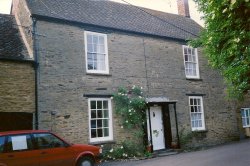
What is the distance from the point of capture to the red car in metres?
8.96

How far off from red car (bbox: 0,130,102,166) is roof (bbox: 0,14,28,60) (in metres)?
4.82

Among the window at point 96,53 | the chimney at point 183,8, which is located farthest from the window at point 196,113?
the chimney at point 183,8

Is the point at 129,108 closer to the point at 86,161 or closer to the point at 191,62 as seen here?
the point at 86,161

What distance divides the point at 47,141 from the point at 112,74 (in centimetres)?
666

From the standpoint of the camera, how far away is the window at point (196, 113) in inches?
750

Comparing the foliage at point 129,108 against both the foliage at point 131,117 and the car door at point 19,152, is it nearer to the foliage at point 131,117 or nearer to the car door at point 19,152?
the foliage at point 131,117

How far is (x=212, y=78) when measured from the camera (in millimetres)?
20828

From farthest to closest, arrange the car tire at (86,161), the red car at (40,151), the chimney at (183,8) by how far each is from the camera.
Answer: the chimney at (183,8), the car tire at (86,161), the red car at (40,151)

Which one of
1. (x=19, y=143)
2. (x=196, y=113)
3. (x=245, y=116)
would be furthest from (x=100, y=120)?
(x=245, y=116)

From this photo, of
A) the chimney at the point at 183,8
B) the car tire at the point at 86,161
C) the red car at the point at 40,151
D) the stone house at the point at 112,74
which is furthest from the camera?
the chimney at the point at 183,8

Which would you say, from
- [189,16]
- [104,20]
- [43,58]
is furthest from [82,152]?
[189,16]

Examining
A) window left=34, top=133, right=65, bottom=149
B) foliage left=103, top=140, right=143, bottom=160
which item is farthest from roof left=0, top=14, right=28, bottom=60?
foliage left=103, top=140, right=143, bottom=160

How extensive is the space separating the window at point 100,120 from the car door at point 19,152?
5.19 m

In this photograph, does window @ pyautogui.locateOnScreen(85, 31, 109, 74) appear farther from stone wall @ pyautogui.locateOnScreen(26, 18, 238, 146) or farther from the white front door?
the white front door
